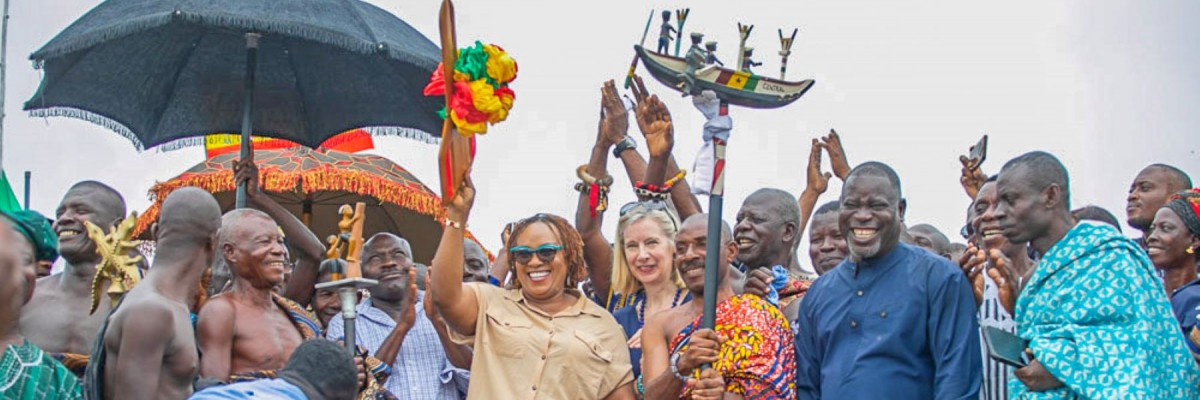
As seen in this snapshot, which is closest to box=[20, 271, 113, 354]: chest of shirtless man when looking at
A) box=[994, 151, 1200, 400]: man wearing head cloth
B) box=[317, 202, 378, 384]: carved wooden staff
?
box=[317, 202, 378, 384]: carved wooden staff

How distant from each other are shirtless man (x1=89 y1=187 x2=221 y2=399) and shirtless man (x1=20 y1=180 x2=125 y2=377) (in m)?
0.87

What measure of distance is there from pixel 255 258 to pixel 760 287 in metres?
2.41

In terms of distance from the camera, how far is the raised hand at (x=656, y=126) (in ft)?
24.4

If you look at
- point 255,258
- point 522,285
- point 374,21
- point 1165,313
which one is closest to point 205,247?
point 255,258

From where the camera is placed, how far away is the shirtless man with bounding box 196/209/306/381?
6.13 meters

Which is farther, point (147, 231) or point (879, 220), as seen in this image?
point (147, 231)

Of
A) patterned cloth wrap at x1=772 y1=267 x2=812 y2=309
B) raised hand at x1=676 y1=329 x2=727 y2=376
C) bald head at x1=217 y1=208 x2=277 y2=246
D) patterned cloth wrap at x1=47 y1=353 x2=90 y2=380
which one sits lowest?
patterned cloth wrap at x1=47 y1=353 x2=90 y2=380

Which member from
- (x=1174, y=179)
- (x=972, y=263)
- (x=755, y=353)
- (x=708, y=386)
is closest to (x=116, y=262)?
(x=708, y=386)

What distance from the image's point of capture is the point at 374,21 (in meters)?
8.50

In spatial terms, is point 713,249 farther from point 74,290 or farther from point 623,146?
point 74,290

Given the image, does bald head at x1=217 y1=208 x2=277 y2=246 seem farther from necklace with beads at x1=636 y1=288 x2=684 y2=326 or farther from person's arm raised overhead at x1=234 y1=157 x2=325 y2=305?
necklace with beads at x1=636 y1=288 x2=684 y2=326

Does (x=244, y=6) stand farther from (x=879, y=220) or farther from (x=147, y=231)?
(x=147, y=231)

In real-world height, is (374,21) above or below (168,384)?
above

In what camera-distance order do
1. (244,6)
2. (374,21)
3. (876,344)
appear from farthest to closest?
1. (374,21)
2. (244,6)
3. (876,344)
